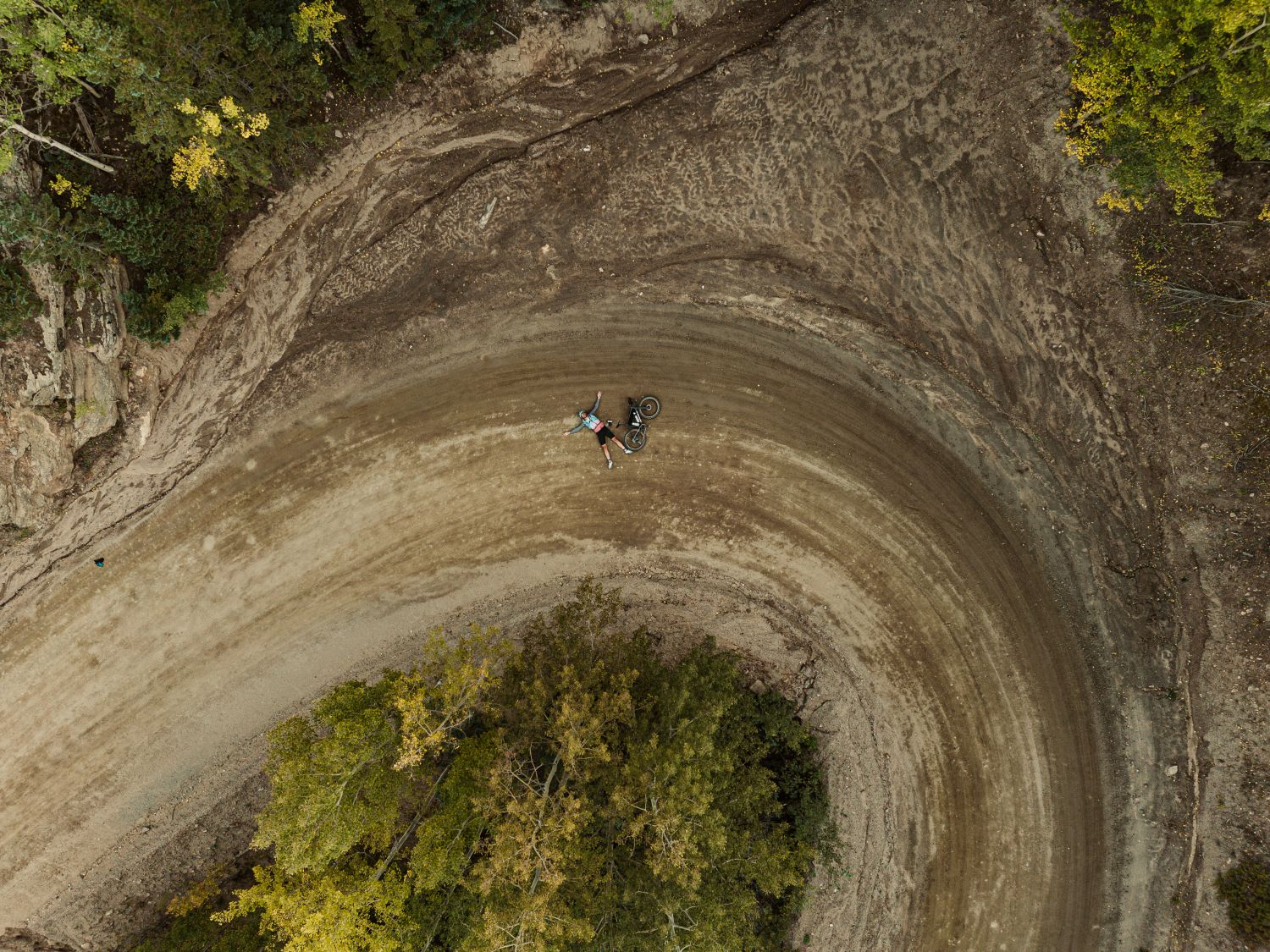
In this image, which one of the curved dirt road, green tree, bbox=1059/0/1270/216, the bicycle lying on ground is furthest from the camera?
the curved dirt road

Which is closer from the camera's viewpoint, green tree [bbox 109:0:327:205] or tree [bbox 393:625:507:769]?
green tree [bbox 109:0:327:205]

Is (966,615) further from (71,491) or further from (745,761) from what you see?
(71,491)

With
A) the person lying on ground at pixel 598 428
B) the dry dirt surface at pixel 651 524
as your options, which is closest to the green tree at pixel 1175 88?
the dry dirt surface at pixel 651 524

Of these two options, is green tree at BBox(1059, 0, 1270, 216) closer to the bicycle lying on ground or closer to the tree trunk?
the bicycle lying on ground

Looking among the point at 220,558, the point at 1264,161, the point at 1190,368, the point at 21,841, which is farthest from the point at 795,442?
the point at 21,841

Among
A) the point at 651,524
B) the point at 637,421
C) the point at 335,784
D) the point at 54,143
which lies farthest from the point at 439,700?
the point at 54,143

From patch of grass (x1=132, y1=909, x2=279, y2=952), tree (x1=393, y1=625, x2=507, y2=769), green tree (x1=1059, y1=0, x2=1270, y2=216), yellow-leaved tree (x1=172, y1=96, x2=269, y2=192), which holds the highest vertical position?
green tree (x1=1059, y1=0, x2=1270, y2=216)

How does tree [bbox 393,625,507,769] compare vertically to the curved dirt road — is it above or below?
below

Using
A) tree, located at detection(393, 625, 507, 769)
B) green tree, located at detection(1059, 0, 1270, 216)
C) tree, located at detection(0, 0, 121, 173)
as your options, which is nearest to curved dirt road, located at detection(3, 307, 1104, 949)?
tree, located at detection(393, 625, 507, 769)
